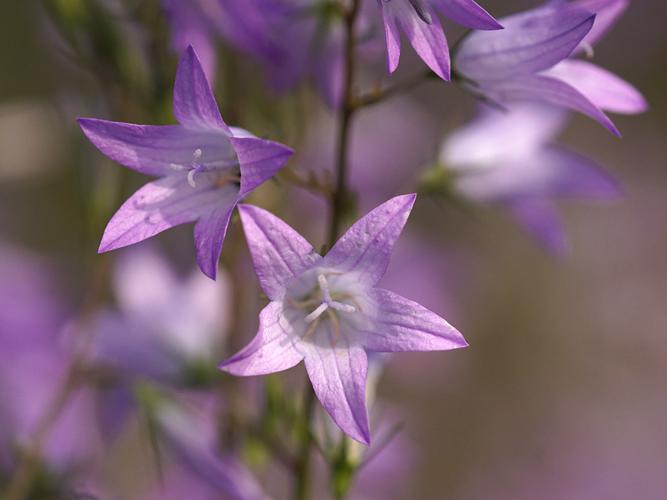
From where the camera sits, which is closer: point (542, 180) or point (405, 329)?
point (405, 329)

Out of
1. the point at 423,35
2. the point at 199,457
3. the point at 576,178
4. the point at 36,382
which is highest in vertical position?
the point at 423,35

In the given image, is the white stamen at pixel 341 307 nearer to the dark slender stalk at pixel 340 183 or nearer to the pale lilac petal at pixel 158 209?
the dark slender stalk at pixel 340 183

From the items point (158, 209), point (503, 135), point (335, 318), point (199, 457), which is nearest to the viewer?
point (158, 209)

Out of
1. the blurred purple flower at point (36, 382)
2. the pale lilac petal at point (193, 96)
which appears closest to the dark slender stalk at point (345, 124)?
the pale lilac petal at point (193, 96)

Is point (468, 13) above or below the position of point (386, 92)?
above

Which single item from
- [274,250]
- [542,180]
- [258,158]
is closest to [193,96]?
[258,158]

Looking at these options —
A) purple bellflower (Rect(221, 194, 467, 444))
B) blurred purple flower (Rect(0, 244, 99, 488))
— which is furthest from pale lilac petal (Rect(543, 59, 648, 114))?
blurred purple flower (Rect(0, 244, 99, 488))

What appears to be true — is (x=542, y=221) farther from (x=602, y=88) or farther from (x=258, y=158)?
(x=258, y=158)

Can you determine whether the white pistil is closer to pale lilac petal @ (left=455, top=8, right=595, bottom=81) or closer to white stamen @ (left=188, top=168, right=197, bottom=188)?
white stamen @ (left=188, top=168, right=197, bottom=188)
